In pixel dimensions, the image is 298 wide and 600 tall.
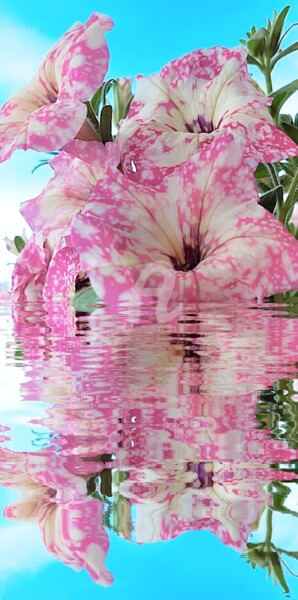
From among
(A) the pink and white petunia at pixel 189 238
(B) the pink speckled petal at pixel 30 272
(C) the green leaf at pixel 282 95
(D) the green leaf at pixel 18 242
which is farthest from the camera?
(D) the green leaf at pixel 18 242

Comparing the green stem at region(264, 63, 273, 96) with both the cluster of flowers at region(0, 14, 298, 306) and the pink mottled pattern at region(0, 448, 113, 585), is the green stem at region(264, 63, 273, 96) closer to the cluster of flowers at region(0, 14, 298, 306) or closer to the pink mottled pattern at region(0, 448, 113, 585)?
the cluster of flowers at region(0, 14, 298, 306)

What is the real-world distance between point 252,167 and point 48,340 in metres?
0.18

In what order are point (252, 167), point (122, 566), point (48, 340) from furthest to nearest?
point (252, 167)
point (48, 340)
point (122, 566)

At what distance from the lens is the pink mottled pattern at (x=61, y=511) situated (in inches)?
4.0

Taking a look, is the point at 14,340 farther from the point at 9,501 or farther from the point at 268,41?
the point at 268,41

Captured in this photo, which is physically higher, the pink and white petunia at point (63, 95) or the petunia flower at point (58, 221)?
the pink and white petunia at point (63, 95)

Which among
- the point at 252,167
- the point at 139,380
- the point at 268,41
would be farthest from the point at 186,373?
the point at 268,41

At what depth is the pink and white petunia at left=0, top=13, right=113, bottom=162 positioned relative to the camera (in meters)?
0.43

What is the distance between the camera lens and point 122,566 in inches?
3.9

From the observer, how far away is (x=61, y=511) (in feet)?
0.36

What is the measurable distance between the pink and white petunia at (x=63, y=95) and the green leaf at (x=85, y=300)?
0.08 meters

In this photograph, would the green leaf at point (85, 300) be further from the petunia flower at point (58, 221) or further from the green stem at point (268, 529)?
the green stem at point (268, 529)

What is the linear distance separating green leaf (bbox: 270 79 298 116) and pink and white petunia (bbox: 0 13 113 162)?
0.19m

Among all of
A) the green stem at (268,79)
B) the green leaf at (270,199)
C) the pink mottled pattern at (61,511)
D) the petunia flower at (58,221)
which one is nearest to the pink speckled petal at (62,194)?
the petunia flower at (58,221)
